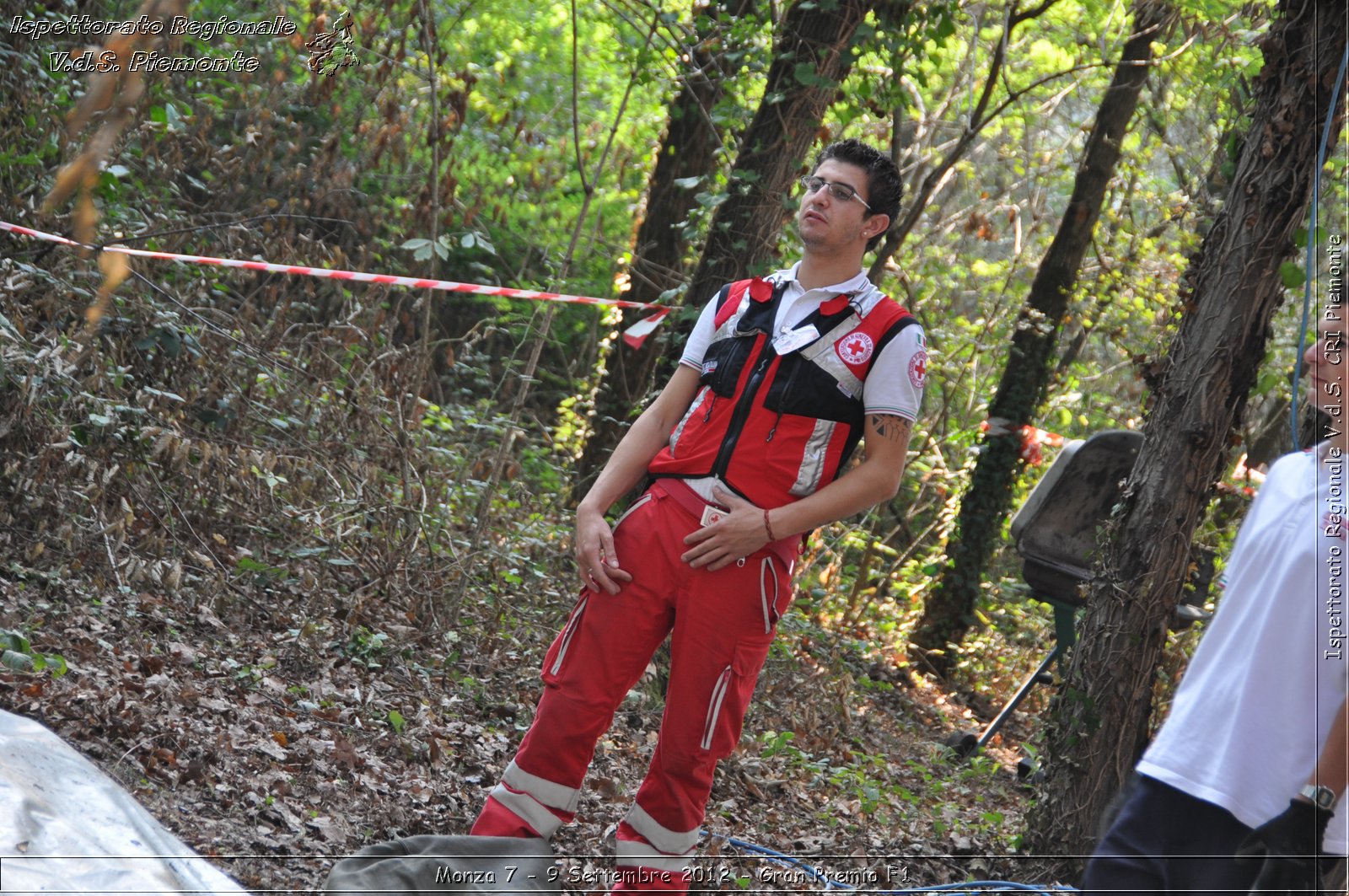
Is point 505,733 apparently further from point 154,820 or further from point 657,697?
point 154,820

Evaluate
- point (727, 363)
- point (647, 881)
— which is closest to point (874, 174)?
point (727, 363)

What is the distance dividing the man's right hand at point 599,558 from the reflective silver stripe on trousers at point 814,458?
49 cm

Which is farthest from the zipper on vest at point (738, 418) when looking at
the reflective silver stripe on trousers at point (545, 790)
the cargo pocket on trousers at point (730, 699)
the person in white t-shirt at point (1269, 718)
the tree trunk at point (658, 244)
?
the tree trunk at point (658, 244)

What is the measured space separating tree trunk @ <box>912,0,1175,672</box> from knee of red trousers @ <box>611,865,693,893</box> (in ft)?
20.8

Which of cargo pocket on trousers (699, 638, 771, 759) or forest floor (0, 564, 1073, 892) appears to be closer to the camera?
cargo pocket on trousers (699, 638, 771, 759)

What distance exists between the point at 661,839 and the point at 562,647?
0.56 m

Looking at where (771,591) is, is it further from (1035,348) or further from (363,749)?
(1035,348)

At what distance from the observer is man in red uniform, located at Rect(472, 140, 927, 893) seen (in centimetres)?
304

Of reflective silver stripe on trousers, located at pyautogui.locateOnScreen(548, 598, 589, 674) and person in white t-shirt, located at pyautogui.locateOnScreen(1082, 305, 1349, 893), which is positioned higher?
person in white t-shirt, located at pyautogui.locateOnScreen(1082, 305, 1349, 893)

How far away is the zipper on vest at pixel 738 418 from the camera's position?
3.12 meters

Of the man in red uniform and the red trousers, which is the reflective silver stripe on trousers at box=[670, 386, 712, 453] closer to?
the man in red uniform

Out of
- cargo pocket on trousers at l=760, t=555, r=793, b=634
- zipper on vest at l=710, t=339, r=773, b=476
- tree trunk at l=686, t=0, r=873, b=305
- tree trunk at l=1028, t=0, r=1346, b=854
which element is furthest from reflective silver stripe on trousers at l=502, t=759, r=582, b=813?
tree trunk at l=686, t=0, r=873, b=305

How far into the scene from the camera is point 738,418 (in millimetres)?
3133

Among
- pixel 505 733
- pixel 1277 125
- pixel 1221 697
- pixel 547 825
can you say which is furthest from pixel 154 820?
pixel 1277 125
